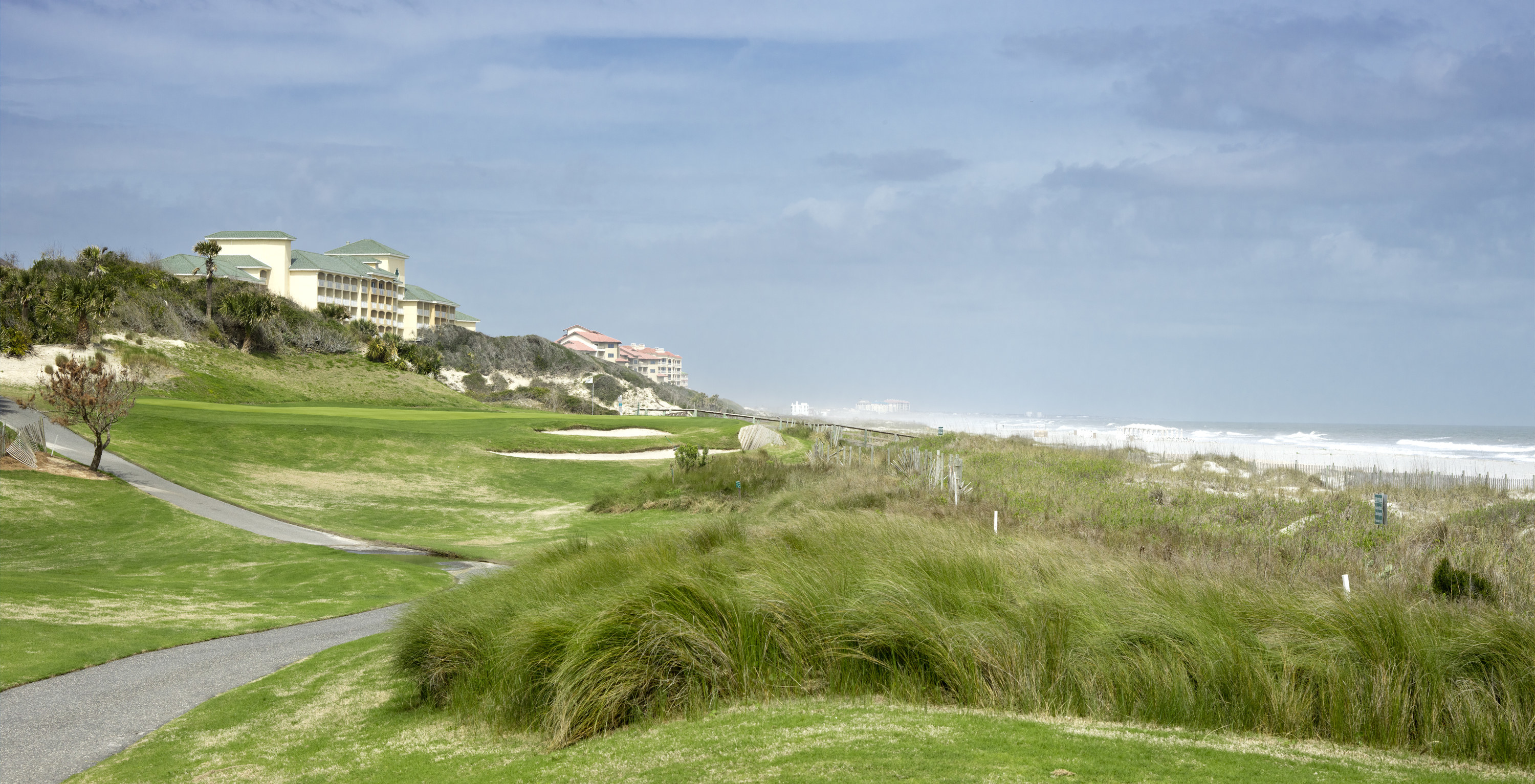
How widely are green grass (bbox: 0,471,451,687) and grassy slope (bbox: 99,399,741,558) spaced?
3617mm

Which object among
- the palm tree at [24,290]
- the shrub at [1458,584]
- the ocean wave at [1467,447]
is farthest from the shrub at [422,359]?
the shrub at [1458,584]

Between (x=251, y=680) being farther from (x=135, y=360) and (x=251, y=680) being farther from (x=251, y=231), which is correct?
(x=251, y=231)

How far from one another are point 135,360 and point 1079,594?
54.5 metres

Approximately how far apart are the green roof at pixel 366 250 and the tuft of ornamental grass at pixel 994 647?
334ft

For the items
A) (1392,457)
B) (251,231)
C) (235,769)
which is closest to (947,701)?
(235,769)

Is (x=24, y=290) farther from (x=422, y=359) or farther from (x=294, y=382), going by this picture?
(x=422, y=359)

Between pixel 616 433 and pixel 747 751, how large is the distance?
42538 mm

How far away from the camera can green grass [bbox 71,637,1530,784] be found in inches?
184

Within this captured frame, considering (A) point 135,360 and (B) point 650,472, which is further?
(A) point 135,360

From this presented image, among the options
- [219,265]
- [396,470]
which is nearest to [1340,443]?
[396,470]

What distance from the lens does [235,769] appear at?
700cm

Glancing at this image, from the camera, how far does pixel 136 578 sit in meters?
16.6

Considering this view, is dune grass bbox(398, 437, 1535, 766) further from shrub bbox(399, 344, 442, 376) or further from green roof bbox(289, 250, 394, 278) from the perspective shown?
green roof bbox(289, 250, 394, 278)

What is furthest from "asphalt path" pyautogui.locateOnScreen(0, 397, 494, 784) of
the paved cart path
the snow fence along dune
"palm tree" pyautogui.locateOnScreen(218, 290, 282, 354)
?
"palm tree" pyautogui.locateOnScreen(218, 290, 282, 354)
